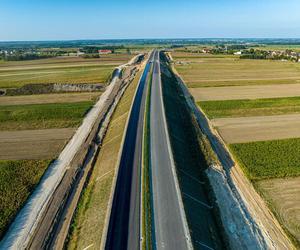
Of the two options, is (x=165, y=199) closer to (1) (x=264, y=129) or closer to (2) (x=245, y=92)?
(1) (x=264, y=129)

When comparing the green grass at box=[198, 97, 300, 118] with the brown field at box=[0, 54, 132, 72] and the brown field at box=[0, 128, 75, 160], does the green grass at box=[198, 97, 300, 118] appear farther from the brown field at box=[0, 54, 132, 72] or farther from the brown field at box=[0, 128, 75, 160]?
the brown field at box=[0, 54, 132, 72]

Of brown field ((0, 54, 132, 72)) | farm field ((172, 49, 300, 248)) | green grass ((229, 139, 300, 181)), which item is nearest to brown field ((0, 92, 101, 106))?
farm field ((172, 49, 300, 248))

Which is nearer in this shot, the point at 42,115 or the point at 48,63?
the point at 42,115

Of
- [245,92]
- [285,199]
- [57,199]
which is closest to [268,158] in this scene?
[285,199]

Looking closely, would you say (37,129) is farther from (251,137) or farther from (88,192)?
(251,137)

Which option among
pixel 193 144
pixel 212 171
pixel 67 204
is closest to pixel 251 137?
pixel 193 144

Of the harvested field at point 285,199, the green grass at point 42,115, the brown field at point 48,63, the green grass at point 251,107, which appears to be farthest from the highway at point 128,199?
the brown field at point 48,63
